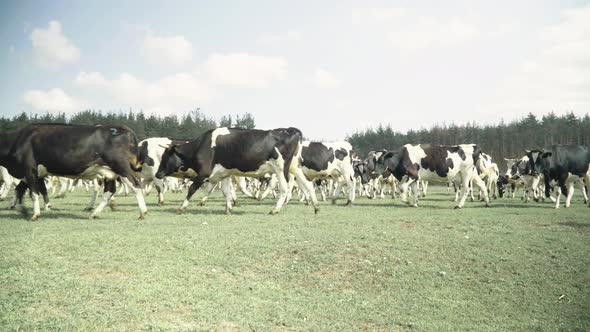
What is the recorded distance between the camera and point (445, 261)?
28.2 feet

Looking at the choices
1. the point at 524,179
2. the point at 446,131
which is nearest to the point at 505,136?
the point at 446,131

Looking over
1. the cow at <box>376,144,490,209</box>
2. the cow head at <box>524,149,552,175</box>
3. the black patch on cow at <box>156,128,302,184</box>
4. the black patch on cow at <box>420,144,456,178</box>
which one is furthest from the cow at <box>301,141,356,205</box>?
the cow head at <box>524,149,552,175</box>

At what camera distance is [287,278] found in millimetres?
7523

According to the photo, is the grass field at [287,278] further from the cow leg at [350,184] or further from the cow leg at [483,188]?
the cow leg at [483,188]

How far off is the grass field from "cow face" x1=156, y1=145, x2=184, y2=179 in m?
5.85

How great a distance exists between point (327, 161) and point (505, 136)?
7230 centimetres

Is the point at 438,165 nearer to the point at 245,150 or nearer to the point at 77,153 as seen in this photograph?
the point at 245,150

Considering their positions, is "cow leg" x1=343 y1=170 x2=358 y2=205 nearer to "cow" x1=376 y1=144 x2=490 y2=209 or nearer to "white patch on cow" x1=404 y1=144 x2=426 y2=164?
"cow" x1=376 y1=144 x2=490 y2=209

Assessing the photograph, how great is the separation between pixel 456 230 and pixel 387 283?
462cm

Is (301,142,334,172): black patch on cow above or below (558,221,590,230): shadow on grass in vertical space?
above

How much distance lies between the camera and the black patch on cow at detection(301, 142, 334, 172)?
20.8m

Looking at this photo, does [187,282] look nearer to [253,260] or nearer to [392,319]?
[253,260]

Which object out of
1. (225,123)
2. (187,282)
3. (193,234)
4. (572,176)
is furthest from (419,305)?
(225,123)

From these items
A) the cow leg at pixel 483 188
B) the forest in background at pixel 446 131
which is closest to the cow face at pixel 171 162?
the cow leg at pixel 483 188
